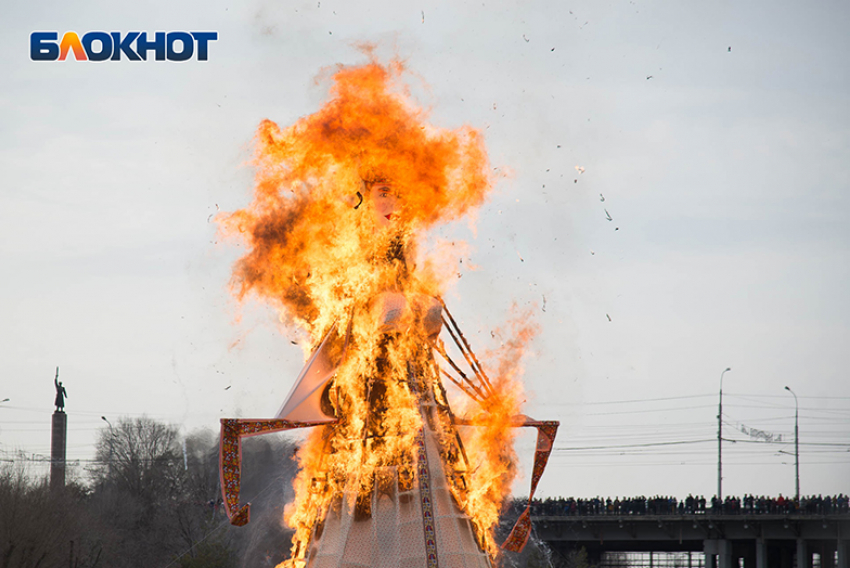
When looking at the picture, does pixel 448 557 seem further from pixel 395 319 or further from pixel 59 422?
pixel 59 422

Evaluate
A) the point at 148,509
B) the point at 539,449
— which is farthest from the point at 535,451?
the point at 148,509

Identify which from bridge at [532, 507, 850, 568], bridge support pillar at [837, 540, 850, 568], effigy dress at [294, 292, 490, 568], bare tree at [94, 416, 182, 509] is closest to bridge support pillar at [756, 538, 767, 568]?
bridge at [532, 507, 850, 568]

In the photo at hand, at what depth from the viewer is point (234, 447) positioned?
19203 millimetres

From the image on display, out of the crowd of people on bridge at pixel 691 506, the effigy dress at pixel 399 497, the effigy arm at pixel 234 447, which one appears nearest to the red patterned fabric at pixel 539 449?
the effigy dress at pixel 399 497

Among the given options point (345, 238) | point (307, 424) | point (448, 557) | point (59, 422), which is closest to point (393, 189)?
point (345, 238)

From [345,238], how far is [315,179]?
4.35 feet

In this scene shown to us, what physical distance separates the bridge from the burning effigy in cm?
3829

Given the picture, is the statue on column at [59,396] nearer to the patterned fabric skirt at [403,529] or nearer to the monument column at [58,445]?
the monument column at [58,445]

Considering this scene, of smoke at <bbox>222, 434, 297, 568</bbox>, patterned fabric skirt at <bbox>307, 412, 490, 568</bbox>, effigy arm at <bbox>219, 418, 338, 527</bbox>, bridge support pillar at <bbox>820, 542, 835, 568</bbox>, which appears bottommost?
bridge support pillar at <bbox>820, 542, 835, 568</bbox>

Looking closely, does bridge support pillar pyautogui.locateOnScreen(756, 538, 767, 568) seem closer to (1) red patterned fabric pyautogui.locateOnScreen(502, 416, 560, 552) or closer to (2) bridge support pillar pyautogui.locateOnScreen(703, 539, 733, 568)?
(2) bridge support pillar pyautogui.locateOnScreen(703, 539, 733, 568)

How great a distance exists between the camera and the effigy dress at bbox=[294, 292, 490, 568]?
1884 centimetres

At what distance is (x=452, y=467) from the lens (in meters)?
19.8

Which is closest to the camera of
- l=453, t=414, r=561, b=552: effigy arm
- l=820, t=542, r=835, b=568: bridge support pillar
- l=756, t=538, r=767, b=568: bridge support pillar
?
l=453, t=414, r=561, b=552: effigy arm

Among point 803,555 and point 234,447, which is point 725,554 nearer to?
point 803,555
